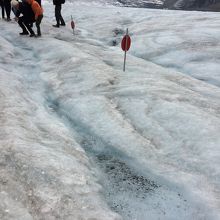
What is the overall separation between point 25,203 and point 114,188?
4.91ft

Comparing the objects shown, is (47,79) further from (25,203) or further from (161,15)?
(161,15)

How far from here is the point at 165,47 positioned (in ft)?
47.2

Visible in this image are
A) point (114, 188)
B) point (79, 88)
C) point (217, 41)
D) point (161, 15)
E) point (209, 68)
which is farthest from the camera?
point (161, 15)

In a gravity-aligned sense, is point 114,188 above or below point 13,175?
below

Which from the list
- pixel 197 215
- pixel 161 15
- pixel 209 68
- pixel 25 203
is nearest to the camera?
pixel 25 203

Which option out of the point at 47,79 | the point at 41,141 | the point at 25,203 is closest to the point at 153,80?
the point at 47,79

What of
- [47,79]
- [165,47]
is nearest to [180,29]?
[165,47]

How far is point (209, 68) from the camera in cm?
1195

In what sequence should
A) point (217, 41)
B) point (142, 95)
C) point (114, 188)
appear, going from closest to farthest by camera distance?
point (114, 188)
point (142, 95)
point (217, 41)

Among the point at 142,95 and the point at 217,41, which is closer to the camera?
the point at 142,95

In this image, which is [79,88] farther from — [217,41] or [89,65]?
[217,41]

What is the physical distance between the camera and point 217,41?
14070 mm

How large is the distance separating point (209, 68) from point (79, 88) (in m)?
4.79

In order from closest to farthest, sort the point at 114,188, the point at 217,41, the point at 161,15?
the point at 114,188 < the point at 217,41 < the point at 161,15
